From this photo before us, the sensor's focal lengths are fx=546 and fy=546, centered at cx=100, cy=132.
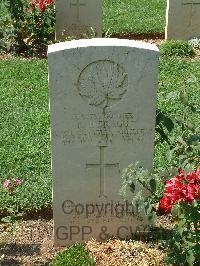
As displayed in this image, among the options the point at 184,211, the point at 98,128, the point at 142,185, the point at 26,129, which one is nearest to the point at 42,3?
the point at 26,129

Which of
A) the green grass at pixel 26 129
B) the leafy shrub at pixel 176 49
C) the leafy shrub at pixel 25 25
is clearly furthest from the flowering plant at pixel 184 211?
the leafy shrub at pixel 25 25

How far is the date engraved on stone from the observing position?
382 cm

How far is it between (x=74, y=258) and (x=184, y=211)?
1.05 meters

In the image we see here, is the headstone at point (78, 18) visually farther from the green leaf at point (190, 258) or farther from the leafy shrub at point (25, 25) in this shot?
the green leaf at point (190, 258)

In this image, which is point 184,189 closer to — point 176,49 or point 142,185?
point 142,185

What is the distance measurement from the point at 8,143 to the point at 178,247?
2758 mm

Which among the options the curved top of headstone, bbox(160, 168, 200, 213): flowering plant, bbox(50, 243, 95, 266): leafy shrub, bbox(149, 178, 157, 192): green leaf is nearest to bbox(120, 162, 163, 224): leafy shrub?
bbox(149, 178, 157, 192): green leaf

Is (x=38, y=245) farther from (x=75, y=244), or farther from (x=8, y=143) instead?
(x=8, y=143)

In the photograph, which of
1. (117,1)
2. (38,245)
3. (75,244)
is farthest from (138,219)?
(117,1)

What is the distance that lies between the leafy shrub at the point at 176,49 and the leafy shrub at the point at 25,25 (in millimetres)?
2008

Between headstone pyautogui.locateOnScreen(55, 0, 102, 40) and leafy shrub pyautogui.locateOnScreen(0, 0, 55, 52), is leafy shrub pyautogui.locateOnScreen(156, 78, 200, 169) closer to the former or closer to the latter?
leafy shrub pyautogui.locateOnScreen(0, 0, 55, 52)

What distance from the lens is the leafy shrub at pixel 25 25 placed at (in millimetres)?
9047

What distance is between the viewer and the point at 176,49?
8984 mm

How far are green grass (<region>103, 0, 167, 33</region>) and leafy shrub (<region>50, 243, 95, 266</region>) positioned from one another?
6.29 m
